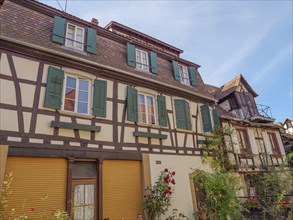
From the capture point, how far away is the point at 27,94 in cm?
630

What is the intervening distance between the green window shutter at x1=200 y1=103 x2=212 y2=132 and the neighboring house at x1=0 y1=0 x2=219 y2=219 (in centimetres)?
67

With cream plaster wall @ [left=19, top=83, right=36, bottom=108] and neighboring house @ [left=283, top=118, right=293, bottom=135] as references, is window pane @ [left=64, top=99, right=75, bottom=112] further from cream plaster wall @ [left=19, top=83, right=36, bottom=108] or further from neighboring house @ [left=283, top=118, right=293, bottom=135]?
neighboring house @ [left=283, top=118, right=293, bottom=135]

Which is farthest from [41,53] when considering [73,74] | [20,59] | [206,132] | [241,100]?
[241,100]

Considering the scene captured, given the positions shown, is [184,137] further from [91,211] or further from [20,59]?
[20,59]

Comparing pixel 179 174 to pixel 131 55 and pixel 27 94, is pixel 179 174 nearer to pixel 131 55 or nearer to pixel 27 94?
pixel 131 55

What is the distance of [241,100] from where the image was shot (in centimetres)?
1530

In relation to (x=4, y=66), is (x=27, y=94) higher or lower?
lower

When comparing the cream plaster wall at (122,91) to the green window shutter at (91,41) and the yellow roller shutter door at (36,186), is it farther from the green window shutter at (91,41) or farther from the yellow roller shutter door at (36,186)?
the yellow roller shutter door at (36,186)

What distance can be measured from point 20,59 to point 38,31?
4.80 feet

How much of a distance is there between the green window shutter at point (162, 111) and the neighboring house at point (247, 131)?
15.0ft

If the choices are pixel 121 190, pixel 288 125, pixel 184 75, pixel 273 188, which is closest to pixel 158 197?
pixel 121 190

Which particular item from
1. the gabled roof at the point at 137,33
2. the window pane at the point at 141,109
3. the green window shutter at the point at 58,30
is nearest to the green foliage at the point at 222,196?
the window pane at the point at 141,109

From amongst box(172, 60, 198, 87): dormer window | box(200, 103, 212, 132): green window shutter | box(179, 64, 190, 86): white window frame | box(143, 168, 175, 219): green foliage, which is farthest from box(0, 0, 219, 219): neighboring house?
box(179, 64, 190, 86): white window frame

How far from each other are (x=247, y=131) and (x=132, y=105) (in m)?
9.16
